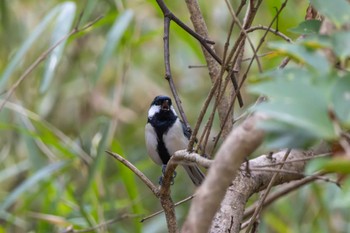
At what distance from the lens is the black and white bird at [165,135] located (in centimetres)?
231

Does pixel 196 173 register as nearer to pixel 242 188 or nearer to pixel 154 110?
pixel 154 110

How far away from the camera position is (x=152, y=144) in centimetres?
234

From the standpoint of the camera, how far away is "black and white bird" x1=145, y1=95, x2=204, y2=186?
231 cm

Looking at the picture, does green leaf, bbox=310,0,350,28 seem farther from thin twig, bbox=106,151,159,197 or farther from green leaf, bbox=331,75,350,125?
thin twig, bbox=106,151,159,197

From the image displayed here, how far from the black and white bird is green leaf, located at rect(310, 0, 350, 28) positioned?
150 cm

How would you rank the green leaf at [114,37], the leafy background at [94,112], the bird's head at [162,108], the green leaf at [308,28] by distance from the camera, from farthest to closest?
the bird's head at [162,108], the leafy background at [94,112], the green leaf at [114,37], the green leaf at [308,28]

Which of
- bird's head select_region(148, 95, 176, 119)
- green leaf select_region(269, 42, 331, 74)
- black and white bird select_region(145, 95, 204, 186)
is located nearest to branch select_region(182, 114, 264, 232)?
green leaf select_region(269, 42, 331, 74)

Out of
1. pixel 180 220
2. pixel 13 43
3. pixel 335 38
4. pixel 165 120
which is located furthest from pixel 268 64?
pixel 335 38

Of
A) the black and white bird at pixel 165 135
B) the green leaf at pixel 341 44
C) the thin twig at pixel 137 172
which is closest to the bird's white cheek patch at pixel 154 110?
the black and white bird at pixel 165 135

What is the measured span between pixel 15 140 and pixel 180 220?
798 mm

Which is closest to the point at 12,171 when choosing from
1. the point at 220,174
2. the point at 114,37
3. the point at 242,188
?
the point at 114,37

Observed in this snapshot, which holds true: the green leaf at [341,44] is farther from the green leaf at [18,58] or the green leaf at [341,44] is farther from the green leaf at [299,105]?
the green leaf at [18,58]

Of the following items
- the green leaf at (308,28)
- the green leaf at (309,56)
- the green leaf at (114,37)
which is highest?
the green leaf at (309,56)

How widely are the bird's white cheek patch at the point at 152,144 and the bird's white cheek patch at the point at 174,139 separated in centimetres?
4
